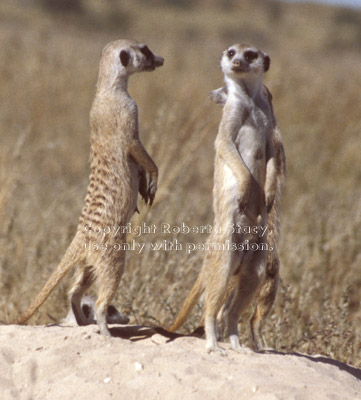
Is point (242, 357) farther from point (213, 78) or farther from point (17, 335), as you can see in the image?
point (213, 78)

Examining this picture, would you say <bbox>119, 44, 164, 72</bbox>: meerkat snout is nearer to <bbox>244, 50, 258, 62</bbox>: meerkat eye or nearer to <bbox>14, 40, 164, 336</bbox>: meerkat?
<bbox>14, 40, 164, 336</bbox>: meerkat

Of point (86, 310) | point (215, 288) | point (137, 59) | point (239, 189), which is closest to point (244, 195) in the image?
point (239, 189)

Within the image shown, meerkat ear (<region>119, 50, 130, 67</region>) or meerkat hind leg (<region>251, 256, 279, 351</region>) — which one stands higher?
meerkat ear (<region>119, 50, 130, 67</region>)

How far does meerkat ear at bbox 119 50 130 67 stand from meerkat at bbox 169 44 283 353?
0.46m

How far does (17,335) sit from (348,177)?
5.25 metres

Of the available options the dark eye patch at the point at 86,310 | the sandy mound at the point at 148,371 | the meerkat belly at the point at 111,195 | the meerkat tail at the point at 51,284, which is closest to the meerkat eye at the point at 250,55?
the meerkat belly at the point at 111,195

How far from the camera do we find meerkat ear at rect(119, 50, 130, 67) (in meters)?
3.09

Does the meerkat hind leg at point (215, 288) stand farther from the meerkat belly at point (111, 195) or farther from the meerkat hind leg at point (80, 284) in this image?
the meerkat hind leg at point (80, 284)

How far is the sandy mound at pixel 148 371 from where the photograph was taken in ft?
7.88

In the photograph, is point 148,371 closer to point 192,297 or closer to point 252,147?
point 192,297

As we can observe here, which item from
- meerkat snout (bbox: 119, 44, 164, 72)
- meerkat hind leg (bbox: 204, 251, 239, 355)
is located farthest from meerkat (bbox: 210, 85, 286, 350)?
meerkat snout (bbox: 119, 44, 164, 72)

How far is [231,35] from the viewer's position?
28.5 m

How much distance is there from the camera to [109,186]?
2.97 meters

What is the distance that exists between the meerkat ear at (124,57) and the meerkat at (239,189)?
1.50 feet
